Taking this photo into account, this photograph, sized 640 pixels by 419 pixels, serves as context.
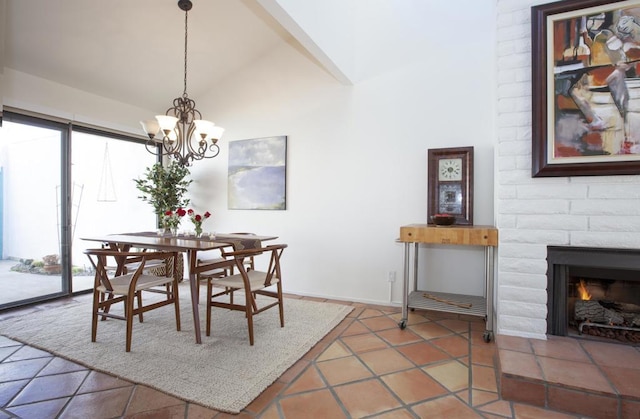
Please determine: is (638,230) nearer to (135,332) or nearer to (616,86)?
(616,86)

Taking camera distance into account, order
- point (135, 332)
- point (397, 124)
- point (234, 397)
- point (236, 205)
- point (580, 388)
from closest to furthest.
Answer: point (580, 388)
point (234, 397)
point (135, 332)
point (397, 124)
point (236, 205)

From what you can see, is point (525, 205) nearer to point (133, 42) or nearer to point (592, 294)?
point (592, 294)

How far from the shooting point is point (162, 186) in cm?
440

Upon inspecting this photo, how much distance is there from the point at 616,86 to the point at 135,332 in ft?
13.1

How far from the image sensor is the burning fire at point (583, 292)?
2396 mm

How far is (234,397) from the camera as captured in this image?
6.16 feet

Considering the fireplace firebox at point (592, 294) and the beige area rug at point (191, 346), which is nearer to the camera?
the beige area rug at point (191, 346)

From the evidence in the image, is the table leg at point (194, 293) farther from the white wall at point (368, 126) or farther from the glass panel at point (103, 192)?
the glass panel at point (103, 192)

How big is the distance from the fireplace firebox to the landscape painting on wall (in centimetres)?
284

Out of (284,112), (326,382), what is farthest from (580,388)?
(284,112)

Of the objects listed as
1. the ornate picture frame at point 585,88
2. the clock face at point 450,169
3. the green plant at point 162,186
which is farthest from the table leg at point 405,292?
the green plant at point 162,186

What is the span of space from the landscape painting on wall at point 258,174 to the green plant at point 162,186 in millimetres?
706

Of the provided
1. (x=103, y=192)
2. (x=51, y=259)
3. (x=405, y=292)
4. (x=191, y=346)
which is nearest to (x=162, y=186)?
(x=103, y=192)

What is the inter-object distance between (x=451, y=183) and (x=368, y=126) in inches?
42.7
